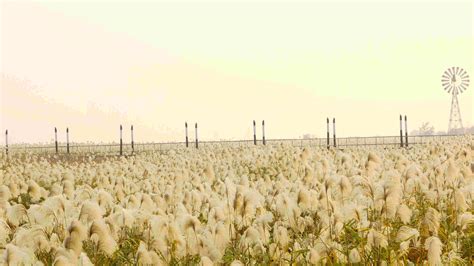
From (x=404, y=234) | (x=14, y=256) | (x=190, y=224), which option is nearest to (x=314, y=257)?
(x=404, y=234)

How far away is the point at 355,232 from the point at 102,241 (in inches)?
110

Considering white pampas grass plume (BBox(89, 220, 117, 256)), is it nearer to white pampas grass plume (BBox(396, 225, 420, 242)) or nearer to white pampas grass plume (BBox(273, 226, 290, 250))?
white pampas grass plume (BBox(273, 226, 290, 250))

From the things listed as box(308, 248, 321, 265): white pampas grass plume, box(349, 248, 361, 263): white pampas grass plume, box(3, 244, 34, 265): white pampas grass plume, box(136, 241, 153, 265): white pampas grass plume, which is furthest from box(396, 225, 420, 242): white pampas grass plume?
box(3, 244, 34, 265): white pampas grass plume

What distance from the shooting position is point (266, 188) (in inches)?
420

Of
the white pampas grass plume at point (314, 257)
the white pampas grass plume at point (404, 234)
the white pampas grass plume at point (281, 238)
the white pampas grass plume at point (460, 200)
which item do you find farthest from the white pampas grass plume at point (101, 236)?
the white pampas grass plume at point (460, 200)

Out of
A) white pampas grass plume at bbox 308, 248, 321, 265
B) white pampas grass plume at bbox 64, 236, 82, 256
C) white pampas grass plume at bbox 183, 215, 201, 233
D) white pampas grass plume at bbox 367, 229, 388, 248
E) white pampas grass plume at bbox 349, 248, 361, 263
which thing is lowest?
white pampas grass plume at bbox 349, 248, 361, 263

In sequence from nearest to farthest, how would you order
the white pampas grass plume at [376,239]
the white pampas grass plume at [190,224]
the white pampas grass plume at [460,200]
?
the white pampas grass plume at [190,224], the white pampas grass plume at [376,239], the white pampas grass plume at [460,200]

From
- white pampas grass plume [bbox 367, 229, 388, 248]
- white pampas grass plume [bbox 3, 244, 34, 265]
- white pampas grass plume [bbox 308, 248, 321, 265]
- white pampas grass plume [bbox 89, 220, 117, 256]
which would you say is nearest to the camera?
white pampas grass plume [bbox 3, 244, 34, 265]

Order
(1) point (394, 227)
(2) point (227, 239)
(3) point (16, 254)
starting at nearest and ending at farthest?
(3) point (16, 254), (2) point (227, 239), (1) point (394, 227)

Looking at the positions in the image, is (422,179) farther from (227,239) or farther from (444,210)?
(227,239)

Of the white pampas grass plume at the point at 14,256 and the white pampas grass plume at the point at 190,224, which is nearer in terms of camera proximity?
the white pampas grass plume at the point at 14,256

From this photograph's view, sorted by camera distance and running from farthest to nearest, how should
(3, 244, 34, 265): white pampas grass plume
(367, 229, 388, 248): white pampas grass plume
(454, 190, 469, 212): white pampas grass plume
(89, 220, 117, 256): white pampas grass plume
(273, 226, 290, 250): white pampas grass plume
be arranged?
(454, 190, 469, 212): white pampas grass plume, (273, 226, 290, 250): white pampas grass plume, (367, 229, 388, 248): white pampas grass plume, (89, 220, 117, 256): white pampas grass plume, (3, 244, 34, 265): white pampas grass plume

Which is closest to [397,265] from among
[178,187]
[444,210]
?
[444,210]

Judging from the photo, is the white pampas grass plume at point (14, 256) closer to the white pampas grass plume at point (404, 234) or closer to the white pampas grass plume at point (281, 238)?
the white pampas grass plume at point (281, 238)
